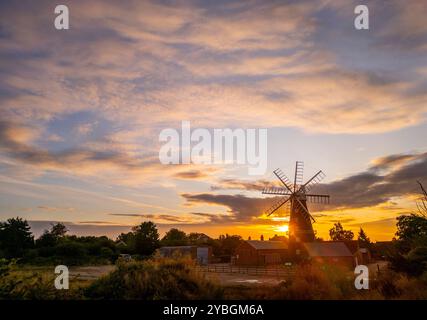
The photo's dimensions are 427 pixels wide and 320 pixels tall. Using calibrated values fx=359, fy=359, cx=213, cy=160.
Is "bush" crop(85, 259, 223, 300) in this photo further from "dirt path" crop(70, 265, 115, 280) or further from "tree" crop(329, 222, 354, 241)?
"tree" crop(329, 222, 354, 241)

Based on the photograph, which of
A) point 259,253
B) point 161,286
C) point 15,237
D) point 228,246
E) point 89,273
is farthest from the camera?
point 228,246

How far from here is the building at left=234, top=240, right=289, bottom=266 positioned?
61.3 meters

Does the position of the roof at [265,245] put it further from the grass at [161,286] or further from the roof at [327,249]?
the grass at [161,286]

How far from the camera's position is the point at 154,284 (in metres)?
15.9

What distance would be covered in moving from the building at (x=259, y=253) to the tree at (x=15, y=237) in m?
42.4

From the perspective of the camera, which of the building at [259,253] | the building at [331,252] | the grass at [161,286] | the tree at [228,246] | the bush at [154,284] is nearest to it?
the grass at [161,286]

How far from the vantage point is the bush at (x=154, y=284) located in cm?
1569

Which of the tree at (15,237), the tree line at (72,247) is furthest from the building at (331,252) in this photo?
the tree at (15,237)

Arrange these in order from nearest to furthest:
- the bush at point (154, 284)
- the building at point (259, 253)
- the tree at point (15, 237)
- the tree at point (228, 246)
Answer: the bush at point (154, 284), the building at point (259, 253), the tree at point (15, 237), the tree at point (228, 246)

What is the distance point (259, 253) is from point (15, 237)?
51.7 meters

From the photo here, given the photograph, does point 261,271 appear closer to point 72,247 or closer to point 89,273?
point 89,273

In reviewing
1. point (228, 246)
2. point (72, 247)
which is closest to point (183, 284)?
point (72, 247)
